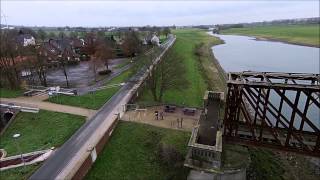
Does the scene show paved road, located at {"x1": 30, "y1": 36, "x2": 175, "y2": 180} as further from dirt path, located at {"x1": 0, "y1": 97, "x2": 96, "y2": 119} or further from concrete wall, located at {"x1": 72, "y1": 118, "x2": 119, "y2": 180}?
dirt path, located at {"x1": 0, "y1": 97, "x2": 96, "y2": 119}

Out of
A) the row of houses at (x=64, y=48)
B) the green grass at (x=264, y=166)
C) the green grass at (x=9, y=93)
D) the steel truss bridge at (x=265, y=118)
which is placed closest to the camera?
the steel truss bridge at (x=265, y=118)

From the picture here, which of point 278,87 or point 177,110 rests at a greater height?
point 278,87

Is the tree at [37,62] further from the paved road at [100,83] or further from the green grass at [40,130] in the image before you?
the green grass at [40,130]

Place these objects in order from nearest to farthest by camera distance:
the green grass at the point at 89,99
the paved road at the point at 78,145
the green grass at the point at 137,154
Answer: the paved road at the point at 78,145 → the green grass at the point at 137,154 → the green grass at the point at 89,99

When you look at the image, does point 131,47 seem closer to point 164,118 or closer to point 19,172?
point 164,118

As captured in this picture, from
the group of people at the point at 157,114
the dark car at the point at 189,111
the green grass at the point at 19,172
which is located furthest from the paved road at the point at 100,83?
the green grass at the point at 19,172

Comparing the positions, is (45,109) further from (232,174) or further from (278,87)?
(278,87)

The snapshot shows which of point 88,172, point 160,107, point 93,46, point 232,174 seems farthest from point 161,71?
point 93,46
